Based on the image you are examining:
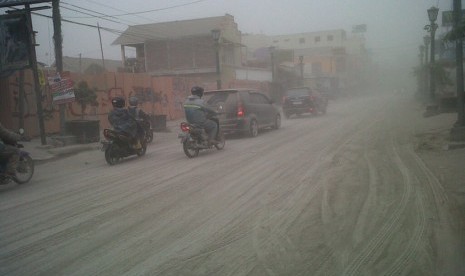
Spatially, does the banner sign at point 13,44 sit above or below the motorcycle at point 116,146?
above

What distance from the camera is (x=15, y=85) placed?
15.0 meters

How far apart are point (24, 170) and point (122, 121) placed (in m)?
2.91

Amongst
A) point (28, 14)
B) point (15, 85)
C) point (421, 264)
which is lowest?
point (421, 264)

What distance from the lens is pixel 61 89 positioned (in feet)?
45.4

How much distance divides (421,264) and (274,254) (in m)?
1.38

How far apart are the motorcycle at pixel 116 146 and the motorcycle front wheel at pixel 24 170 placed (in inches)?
76.3

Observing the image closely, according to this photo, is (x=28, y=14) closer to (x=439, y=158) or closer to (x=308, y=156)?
(x=308, y=156)

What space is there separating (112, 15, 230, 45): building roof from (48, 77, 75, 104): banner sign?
27.4 metres

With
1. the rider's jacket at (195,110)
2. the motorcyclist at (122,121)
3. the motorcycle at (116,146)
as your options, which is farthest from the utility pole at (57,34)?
the rider's jacket at (195,110)

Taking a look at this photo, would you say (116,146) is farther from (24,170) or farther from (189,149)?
(24,170)

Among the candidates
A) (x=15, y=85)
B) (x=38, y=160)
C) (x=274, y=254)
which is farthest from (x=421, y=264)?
(x=15, y=85)

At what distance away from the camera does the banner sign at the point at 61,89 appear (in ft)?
45.3

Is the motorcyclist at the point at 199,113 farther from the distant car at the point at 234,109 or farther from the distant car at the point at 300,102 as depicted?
the distant car at the point at 300,102

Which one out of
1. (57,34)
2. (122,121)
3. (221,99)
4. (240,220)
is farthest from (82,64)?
(240,220)
